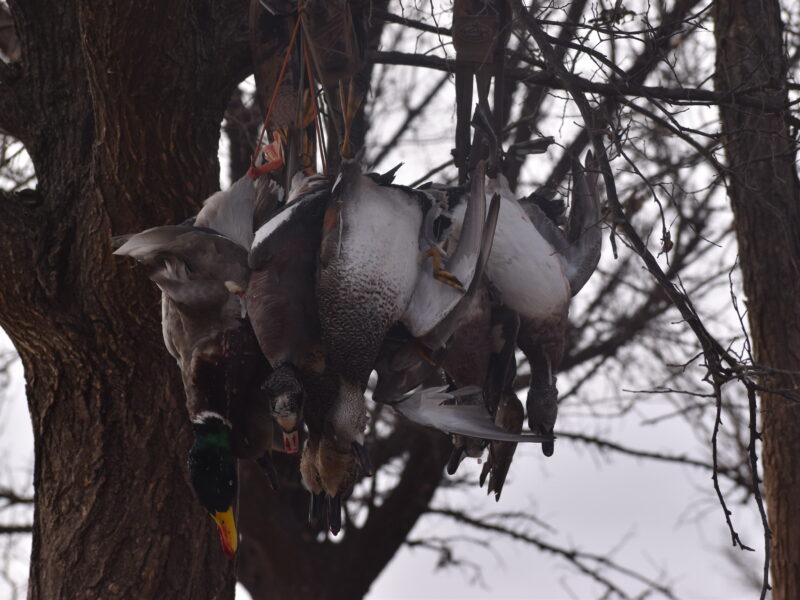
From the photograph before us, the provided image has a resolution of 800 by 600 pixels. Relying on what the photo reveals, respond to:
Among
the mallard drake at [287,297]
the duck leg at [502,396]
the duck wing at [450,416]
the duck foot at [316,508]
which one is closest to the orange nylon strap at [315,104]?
the mallard drake at [287,297]

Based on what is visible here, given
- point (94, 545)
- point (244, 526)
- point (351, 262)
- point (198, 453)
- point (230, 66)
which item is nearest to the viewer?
point (351, 262)

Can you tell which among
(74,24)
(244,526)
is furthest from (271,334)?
(244,526)

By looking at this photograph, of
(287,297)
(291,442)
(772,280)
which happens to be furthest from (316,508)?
(772,280)

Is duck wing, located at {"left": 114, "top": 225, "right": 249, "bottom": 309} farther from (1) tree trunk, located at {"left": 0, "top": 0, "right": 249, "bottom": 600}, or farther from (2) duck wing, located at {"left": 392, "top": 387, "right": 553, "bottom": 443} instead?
(1) tree trunk, located at {"left": 0, "top": 0, "right": 249, "bottom": 600}

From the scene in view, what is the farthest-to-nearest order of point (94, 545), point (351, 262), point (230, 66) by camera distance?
1. point (230, 66)
2. point (94, 545)
3. point (351, 262)

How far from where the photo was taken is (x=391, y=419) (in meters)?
6.00

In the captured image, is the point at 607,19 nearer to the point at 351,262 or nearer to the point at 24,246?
the point at 351,262

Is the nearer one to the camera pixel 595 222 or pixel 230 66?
pixel 595 222

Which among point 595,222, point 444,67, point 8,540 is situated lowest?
point 8,540

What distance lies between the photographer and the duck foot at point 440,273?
6.37 ft

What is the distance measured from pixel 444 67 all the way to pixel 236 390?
5.20ft

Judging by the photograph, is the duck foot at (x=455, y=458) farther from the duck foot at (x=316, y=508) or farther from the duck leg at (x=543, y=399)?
the duck foot at (x=316, y=508)

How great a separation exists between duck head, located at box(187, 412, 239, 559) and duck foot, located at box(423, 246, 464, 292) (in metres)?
0.51

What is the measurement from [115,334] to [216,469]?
1095 mm
